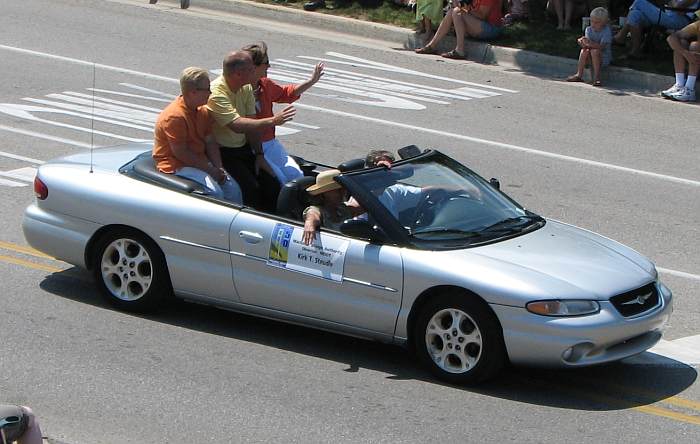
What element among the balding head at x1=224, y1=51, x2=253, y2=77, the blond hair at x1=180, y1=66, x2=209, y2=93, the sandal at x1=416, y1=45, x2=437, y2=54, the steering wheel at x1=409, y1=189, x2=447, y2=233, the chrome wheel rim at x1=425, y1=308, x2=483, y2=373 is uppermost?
the balding head at x1=224, y1=51, x2=253, y2=77

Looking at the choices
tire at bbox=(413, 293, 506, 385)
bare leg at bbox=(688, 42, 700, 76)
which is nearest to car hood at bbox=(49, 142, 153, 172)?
tire at bbox=(413, 293, 506, 385)

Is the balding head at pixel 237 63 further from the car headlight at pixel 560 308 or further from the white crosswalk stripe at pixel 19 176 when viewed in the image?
the white crosswalk stripe at pixel 19 176

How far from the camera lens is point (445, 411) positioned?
7391 millimetres

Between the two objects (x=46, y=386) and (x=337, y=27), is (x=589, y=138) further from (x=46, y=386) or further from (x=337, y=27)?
(x=46, y=386)

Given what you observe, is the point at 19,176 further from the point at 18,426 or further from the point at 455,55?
the point at 455,55

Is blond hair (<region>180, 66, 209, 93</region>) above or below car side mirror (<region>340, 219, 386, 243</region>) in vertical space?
above

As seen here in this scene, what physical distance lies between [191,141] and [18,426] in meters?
4.32

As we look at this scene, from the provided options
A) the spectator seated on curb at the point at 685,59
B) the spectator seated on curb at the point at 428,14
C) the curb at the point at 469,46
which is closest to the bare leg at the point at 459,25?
the curb at the point at 469,46

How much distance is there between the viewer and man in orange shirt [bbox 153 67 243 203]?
29.6 ft

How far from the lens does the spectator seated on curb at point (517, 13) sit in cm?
1998

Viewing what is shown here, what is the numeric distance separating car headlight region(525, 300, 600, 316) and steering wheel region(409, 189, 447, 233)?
1030 mm

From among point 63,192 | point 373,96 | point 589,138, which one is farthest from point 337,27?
point 63,192

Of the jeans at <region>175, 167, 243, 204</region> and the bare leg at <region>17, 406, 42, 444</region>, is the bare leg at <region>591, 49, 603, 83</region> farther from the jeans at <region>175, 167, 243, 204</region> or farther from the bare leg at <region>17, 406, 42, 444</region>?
the bare leg at <region>17, 406, 42, 444</region>

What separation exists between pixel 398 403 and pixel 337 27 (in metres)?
14.2
